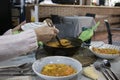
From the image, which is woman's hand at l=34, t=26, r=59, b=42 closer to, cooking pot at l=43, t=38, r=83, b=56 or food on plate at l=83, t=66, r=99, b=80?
cooking pot at l=43, t=38, r=83, b=56

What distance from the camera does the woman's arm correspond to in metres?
0.74

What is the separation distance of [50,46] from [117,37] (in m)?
1.77

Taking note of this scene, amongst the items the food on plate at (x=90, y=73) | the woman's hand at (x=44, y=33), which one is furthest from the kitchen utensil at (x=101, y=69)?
the woman's hand at (x=44, y=33)

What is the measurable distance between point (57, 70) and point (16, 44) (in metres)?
0.22

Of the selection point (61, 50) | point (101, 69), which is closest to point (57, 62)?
point (61, 50)

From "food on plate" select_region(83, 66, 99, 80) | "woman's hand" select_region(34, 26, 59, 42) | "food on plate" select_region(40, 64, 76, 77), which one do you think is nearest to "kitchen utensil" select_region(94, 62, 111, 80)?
"food on plate" select_region(83, 66, 99, 80)

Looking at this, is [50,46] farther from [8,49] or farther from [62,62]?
[8,49]

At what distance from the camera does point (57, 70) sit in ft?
2.44

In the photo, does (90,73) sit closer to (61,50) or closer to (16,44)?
(61,50)

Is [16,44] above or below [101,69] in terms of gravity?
above

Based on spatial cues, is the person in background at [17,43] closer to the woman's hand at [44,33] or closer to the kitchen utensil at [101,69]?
the woman's hand at [44,33]

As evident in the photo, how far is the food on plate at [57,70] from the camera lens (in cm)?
72

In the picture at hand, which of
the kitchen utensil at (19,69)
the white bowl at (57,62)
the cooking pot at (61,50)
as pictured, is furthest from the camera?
Answer: the cooking pot at (61,50)

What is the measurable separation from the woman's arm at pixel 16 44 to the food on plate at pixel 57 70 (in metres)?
0.12
